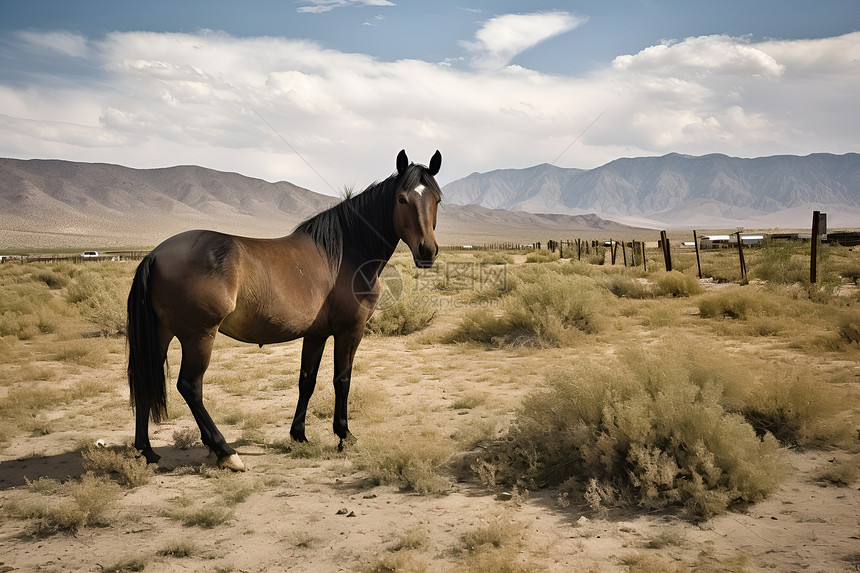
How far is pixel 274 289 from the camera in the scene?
17.9 ft

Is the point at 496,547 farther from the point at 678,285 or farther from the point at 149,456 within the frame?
the point at 678,285

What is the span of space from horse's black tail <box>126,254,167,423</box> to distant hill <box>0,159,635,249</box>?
80.1 metres

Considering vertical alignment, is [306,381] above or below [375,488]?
above

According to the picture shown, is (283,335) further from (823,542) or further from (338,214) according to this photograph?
(823,542)

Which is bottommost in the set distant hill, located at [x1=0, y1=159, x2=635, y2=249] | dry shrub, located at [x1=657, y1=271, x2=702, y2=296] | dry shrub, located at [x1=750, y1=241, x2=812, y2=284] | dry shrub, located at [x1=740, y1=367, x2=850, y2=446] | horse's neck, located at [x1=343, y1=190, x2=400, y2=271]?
dry shrub, located at [x1=740, y1=367, x2=850, y2=446]

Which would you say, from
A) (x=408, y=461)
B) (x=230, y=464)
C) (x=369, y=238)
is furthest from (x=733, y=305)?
(x=230, y=464)

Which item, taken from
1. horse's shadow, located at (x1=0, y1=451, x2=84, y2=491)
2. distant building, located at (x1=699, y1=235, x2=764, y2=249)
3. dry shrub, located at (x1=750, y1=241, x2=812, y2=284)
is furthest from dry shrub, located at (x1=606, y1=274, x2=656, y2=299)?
distant building, located at (x1=699, y1=235, x2=764, y2=249)

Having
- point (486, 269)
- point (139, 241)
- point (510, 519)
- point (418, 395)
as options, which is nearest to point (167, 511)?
point (510, 519)

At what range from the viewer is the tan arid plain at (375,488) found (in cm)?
378

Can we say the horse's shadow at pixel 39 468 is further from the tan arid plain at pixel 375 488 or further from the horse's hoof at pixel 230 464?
the horse's hoof at pixel 230 464

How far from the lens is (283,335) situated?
562cm

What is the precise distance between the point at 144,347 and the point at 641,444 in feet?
14.3

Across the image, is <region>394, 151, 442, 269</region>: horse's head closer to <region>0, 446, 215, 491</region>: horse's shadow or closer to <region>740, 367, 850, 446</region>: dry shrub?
<region>0, 446, 215, 491</region>: horse's shadow

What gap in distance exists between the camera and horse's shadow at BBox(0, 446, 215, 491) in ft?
17.3
